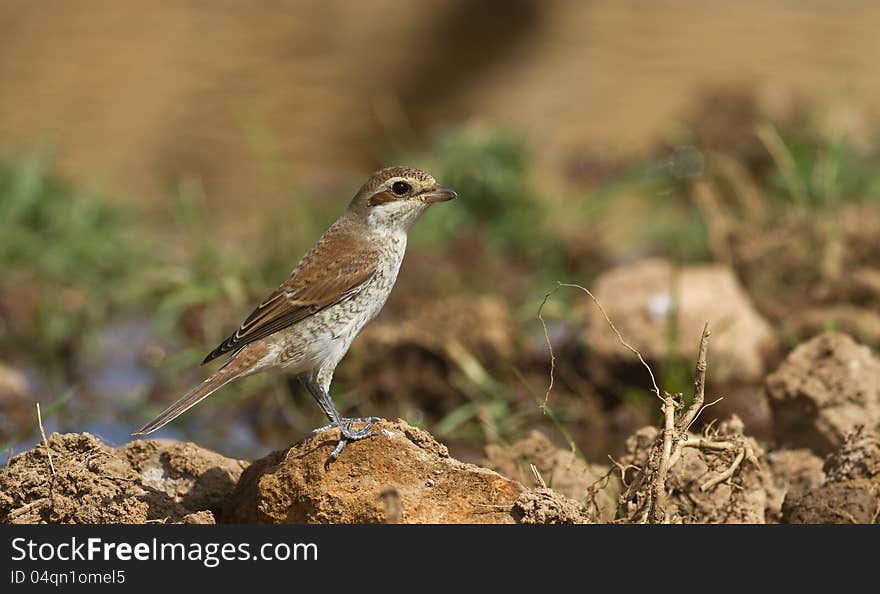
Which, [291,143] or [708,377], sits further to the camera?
[291,143]

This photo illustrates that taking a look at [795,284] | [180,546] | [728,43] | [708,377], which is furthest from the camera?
[728,43]

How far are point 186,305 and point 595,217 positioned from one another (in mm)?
2640

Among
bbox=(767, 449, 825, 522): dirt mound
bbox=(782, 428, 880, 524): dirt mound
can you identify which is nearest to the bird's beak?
bbox=(767, 449, 825, 522): dirt mound

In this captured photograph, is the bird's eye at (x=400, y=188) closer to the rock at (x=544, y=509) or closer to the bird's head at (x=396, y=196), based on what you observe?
the bird's head at (x=396, y=196)

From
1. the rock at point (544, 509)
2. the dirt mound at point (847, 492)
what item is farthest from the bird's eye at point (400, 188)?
the dirt mound at point (847, 492)

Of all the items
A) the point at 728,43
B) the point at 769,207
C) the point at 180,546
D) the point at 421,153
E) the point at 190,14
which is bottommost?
the point at 180,546

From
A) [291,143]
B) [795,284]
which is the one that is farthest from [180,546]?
[291,143]

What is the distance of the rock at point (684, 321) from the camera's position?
21.5 ft

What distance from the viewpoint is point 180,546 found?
373cm

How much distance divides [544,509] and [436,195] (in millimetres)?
1777

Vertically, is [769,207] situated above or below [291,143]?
below

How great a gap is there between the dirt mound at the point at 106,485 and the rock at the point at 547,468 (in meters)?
1.03

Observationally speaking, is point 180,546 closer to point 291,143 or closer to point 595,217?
point 595,217

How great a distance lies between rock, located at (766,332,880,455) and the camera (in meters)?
5.05
